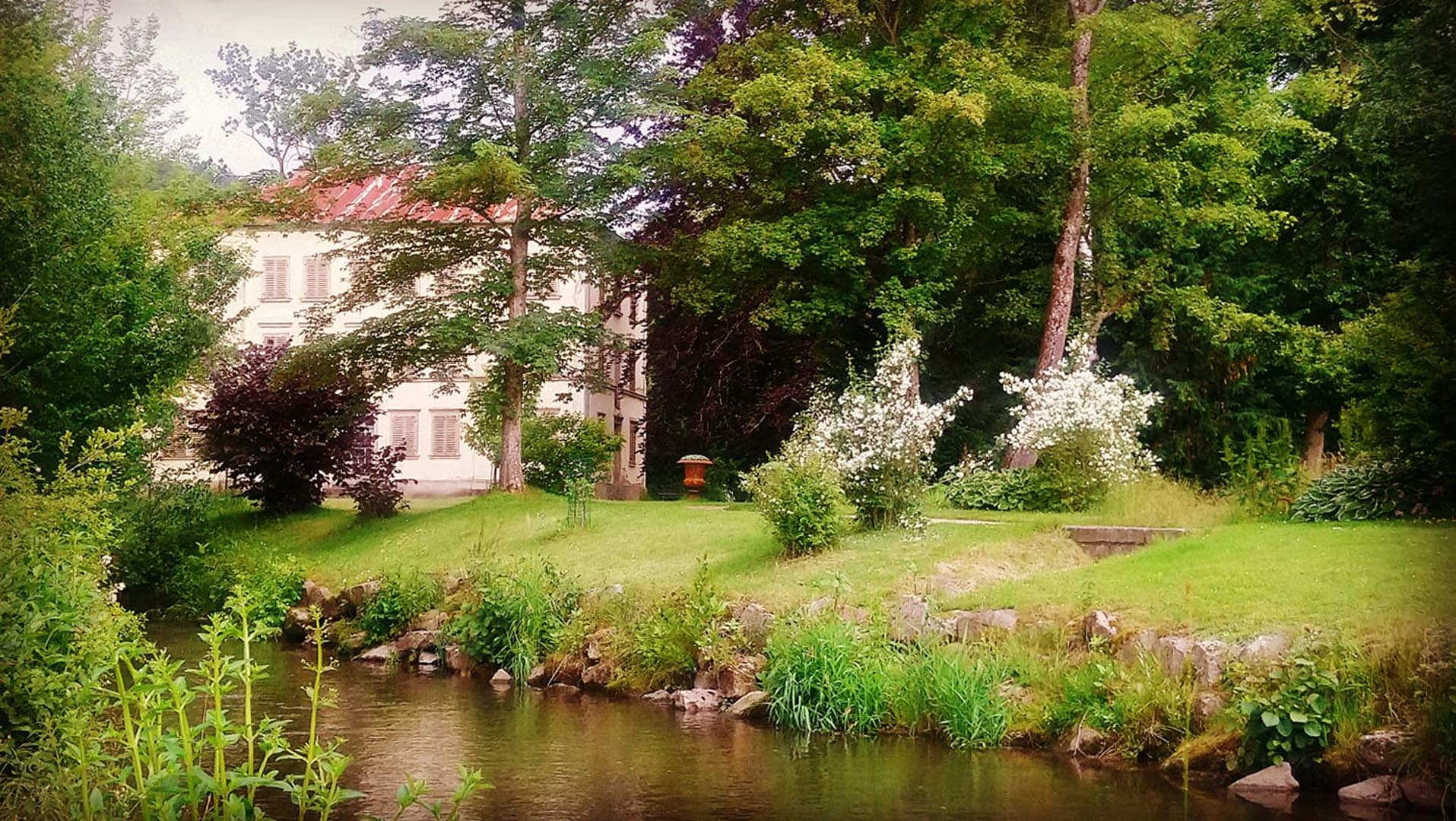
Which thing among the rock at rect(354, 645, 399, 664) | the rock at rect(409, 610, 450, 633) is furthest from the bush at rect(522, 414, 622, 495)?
the rock at rect(354, 645, 399, 664)

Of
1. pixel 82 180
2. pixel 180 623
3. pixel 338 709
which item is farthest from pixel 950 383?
pixel 82 180

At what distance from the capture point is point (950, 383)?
18078 mm

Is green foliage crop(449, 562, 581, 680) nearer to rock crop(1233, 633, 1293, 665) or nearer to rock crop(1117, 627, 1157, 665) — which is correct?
rock crop(1117, 627, 1157, 665)

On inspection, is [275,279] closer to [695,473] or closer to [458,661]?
[695,473]

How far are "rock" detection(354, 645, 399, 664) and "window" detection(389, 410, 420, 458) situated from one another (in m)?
10.2

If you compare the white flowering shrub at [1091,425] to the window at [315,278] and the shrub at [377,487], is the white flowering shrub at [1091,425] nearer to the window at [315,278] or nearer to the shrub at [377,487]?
the shrub at [377,487]

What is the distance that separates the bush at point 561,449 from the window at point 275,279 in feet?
16.2

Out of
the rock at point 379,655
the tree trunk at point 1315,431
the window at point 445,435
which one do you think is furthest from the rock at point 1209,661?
the window at point 445,435

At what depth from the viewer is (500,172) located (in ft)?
48.1

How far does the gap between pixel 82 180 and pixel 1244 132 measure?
1384cm

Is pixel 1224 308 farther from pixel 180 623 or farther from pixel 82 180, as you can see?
pixel 82 180

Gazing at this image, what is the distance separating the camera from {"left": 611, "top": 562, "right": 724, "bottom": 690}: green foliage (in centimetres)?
890

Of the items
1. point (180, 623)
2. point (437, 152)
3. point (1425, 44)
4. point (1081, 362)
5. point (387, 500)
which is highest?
point (437, 152)

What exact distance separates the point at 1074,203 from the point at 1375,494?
681 cm
